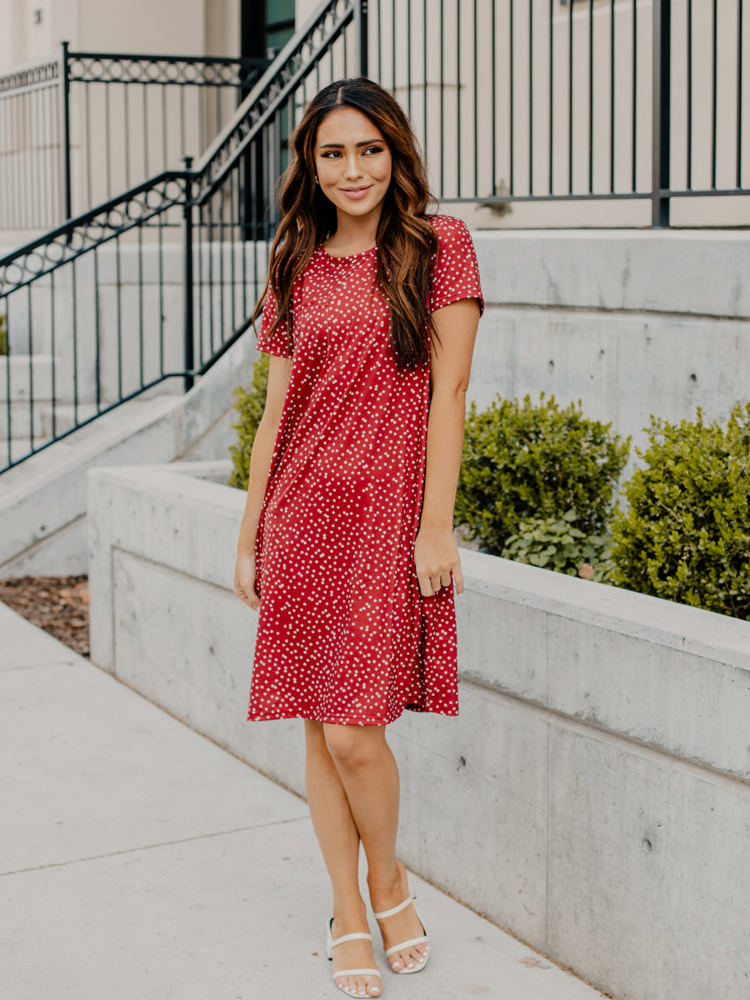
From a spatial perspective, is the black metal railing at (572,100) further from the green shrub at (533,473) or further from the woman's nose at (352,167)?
the woman's nose at (352,167)

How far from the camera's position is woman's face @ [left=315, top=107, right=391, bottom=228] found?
3070mm

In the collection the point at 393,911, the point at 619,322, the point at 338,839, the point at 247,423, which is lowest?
the point at 393,911

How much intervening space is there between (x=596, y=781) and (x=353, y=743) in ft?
1.93

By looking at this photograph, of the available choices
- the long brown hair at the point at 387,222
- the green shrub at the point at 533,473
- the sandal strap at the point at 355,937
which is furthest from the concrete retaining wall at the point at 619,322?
the sandal strap at the point at 355,937

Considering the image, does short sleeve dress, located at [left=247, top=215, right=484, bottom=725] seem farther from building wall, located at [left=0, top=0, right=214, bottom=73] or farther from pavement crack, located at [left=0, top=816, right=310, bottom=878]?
building wall, located at [left=0, top=0, right=214, bottom=73]

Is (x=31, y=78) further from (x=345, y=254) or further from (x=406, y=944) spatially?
A: (x=406, y=944)

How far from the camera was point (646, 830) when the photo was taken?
310 centimetres

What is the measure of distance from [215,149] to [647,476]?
5.25 metres

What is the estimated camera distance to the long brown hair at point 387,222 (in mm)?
3029

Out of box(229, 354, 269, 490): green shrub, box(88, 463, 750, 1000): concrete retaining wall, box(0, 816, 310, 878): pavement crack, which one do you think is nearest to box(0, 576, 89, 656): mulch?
box(229, 354, 269, 490): green shrub

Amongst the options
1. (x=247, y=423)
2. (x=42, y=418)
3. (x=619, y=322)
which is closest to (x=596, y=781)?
(x=619, y=322)

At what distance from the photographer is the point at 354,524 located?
122 inches

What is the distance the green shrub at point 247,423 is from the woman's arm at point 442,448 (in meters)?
2.84

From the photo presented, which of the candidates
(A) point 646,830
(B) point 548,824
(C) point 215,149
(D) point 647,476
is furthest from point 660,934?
(C) point 215,149
